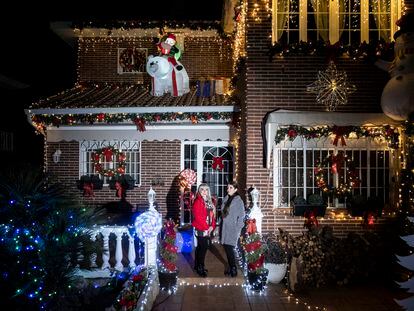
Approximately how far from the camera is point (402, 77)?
8.57 meters

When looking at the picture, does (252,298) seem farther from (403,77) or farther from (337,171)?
(403,77)

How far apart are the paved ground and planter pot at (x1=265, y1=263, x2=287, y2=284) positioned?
0.45ft

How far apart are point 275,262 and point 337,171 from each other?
8.70ft

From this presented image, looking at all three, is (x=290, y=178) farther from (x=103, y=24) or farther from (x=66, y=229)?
(x=103, y=24)

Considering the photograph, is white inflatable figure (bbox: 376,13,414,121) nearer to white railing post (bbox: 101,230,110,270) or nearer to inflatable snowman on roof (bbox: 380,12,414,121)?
inflatable snowman on roof (bbox: 380,12,414,121)

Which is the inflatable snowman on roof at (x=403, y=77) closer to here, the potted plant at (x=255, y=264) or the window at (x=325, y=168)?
the window at (x=325, y=168)

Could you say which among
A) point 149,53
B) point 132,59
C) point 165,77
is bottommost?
point 165,77

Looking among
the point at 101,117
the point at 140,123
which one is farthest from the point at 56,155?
the point at 140,123

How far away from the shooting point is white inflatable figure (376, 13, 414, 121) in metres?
8.47

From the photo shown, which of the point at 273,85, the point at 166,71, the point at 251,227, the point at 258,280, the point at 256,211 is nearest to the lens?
the point at 258,280

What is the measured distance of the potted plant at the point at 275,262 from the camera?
8.63 meters

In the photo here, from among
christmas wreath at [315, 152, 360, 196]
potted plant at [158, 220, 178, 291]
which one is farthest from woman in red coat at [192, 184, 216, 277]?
christmas wreath at [315, 152, 360, 196]

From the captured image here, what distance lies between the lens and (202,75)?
15.0 metres

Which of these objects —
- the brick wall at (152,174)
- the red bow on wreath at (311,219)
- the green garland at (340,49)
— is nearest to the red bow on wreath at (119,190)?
the brick wall at (152,174)
